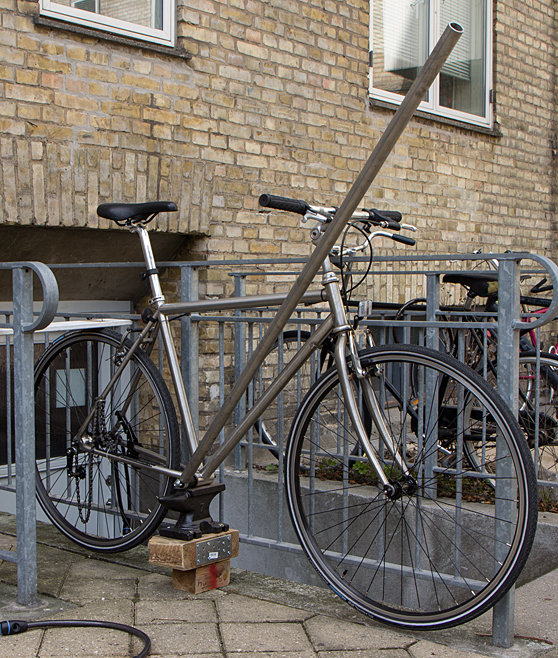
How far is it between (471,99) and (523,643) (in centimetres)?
624

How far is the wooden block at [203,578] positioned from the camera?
2.66 m

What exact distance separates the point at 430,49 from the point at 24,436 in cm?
588

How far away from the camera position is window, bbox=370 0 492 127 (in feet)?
21.5

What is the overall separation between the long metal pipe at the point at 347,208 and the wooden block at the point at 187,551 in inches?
8.3

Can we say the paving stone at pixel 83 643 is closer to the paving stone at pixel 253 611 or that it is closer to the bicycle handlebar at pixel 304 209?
the paving stone at pixel 253 611

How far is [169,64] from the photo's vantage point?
4.73 m

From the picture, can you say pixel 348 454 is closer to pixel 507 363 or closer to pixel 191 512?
pixel 191 512

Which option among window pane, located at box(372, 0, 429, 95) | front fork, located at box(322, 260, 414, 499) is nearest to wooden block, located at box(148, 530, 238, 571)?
front fork, located at box(322, 260, 414, 499)

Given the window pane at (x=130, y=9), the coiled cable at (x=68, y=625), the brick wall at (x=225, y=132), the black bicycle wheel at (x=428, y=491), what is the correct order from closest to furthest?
the black bicycle wheel at (x=428, y=491), the coiled cable at (x=68, y=625), the brick wall at (x=225, y=132), the window pane at (x=130, y=9)

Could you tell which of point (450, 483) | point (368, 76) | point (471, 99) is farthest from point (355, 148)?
point (450, 483)

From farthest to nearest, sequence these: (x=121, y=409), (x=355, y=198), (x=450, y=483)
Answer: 1. (x=450, y=483)
2. (x=121, y=409)
3. (x=355, y=198)

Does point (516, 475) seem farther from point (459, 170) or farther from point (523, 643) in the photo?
point (459, 170)

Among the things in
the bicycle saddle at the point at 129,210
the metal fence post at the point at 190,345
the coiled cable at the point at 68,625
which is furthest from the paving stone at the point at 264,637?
the bicycle saddle at the point at 129,210

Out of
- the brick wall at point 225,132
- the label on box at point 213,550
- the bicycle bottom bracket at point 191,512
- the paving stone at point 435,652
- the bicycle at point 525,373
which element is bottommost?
the paving stone at point 435,652
